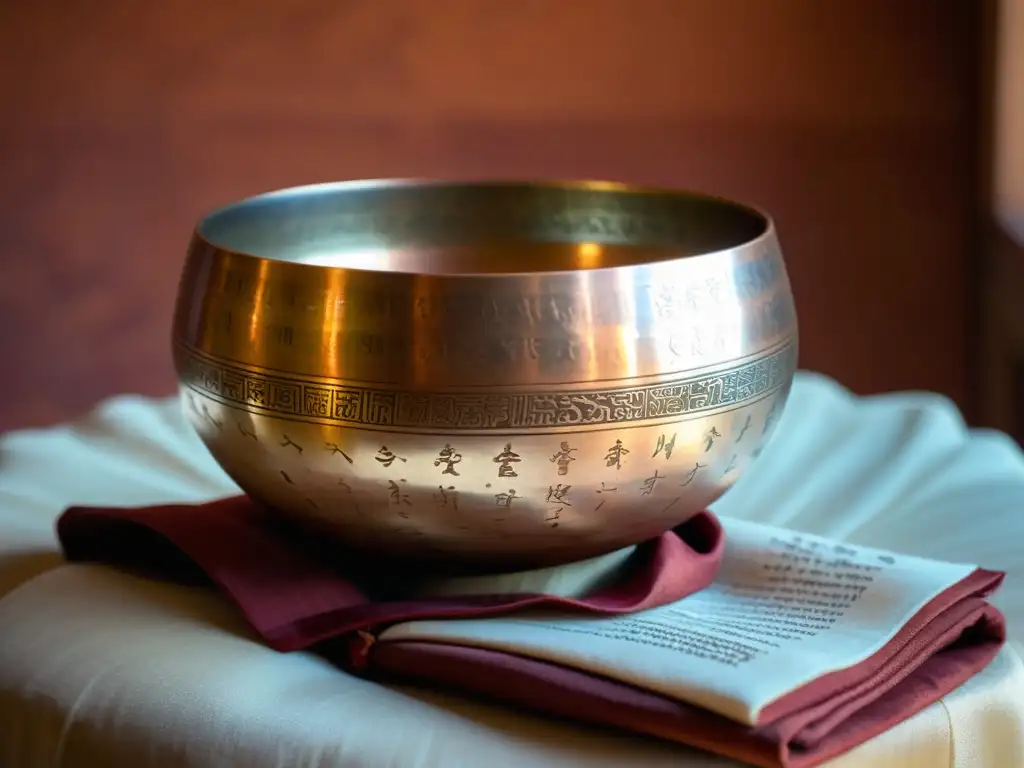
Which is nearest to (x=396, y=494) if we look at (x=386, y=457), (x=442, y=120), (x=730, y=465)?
(x=386, y=457)

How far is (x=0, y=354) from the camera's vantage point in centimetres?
153

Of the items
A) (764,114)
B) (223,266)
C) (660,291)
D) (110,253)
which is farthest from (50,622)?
(764,114)

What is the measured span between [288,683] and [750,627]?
17cm

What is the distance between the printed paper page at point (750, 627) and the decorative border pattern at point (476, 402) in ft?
0.27

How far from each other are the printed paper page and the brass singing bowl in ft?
0.11

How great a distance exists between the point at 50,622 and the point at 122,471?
251mm

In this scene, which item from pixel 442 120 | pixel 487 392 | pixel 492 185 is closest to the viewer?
pixel 487 392

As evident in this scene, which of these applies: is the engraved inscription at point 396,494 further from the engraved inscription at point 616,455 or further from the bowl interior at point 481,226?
the bowl interior at point 481,226

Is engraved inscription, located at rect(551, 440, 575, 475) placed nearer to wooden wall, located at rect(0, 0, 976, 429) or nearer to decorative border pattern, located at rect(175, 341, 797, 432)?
decorative border pattern, located at rect(175, 341, 797, 432)

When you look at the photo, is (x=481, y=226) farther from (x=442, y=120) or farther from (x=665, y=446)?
(x=442, y=120)

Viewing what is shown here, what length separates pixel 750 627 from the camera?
498 mm

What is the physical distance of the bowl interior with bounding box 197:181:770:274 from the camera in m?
0.66

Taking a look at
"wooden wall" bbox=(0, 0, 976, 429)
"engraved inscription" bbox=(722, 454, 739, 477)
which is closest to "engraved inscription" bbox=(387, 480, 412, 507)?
"engraved inscription" bbox=(722, 454, 739, 477)

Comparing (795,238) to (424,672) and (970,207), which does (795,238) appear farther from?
(424,672)
